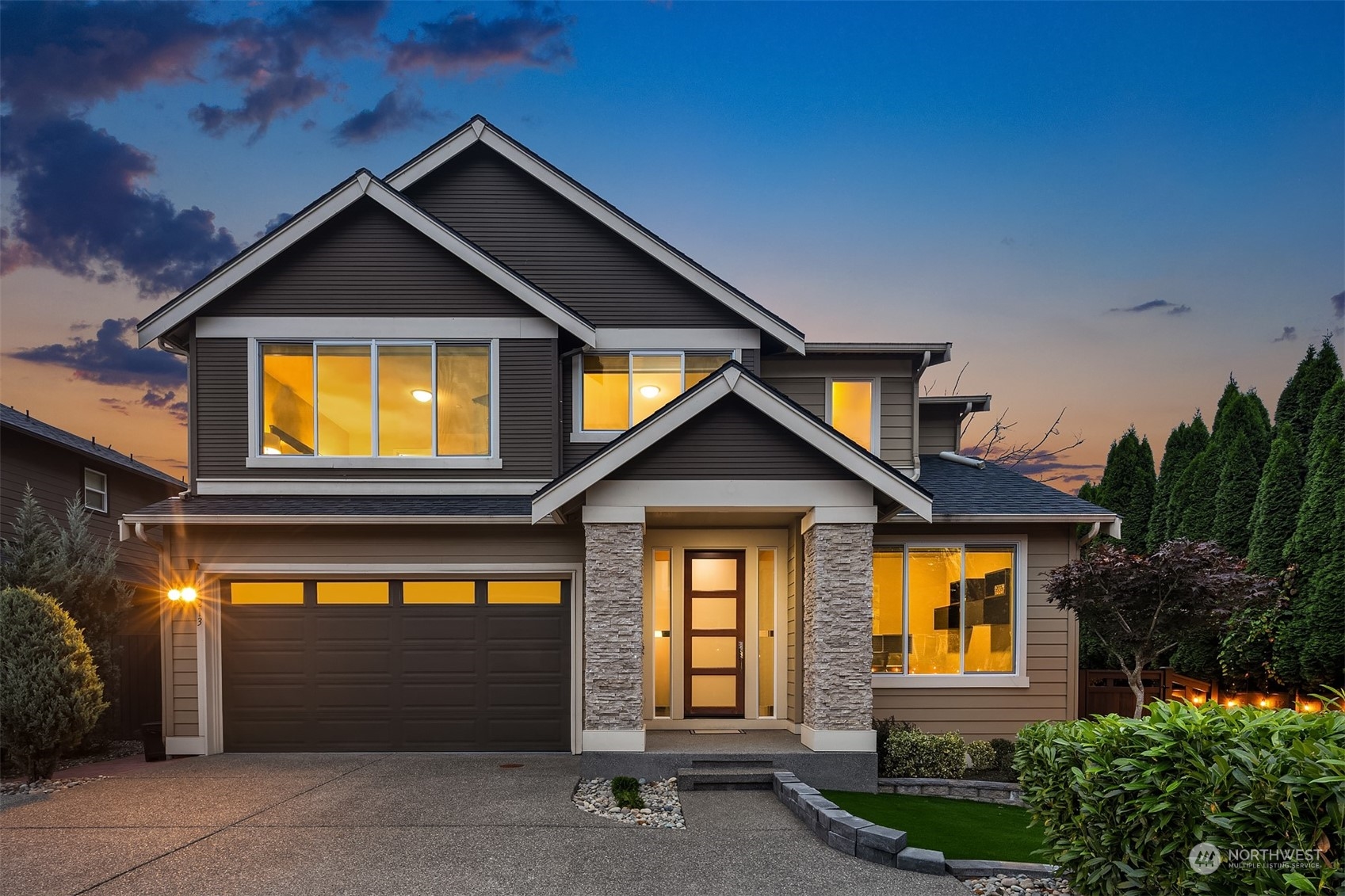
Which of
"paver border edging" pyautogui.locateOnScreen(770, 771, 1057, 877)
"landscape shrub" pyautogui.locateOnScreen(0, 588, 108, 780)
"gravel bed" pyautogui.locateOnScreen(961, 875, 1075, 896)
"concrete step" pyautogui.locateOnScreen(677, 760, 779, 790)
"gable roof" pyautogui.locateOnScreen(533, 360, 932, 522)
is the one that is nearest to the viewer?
"gravel bed" pyautogui.locateOnScreen(961, 875, 1075, 896)

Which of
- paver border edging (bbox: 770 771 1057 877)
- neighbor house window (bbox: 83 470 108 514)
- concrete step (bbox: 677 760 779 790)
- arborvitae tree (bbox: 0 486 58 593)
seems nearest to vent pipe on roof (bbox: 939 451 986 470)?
concrete step (bbox: 677 760 779 790)

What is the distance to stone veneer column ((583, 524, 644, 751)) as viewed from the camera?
8.62m

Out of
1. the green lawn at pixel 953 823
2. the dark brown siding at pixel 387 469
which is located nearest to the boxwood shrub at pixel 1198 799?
the green lawn at pixel 953 823

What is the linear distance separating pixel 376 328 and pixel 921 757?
369 inches

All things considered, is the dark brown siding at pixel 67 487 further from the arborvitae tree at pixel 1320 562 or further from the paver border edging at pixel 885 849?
the arborvitae tree at pixel 1320 562

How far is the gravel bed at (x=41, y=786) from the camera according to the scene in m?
8.59

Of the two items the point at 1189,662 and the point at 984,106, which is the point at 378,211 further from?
the point at 1189,662

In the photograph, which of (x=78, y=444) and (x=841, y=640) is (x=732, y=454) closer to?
(x=841, y=640)

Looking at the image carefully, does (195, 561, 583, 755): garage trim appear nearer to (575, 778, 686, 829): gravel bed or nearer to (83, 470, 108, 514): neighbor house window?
(575, 778, 686, 829): gravel bed

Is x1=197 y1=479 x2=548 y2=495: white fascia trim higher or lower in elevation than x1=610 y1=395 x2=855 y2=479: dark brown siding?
lower

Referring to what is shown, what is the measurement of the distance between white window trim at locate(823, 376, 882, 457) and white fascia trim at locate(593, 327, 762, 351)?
155cm

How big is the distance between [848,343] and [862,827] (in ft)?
24.3

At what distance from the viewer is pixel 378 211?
10.9 meters

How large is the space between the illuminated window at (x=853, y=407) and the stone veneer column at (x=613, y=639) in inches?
188
